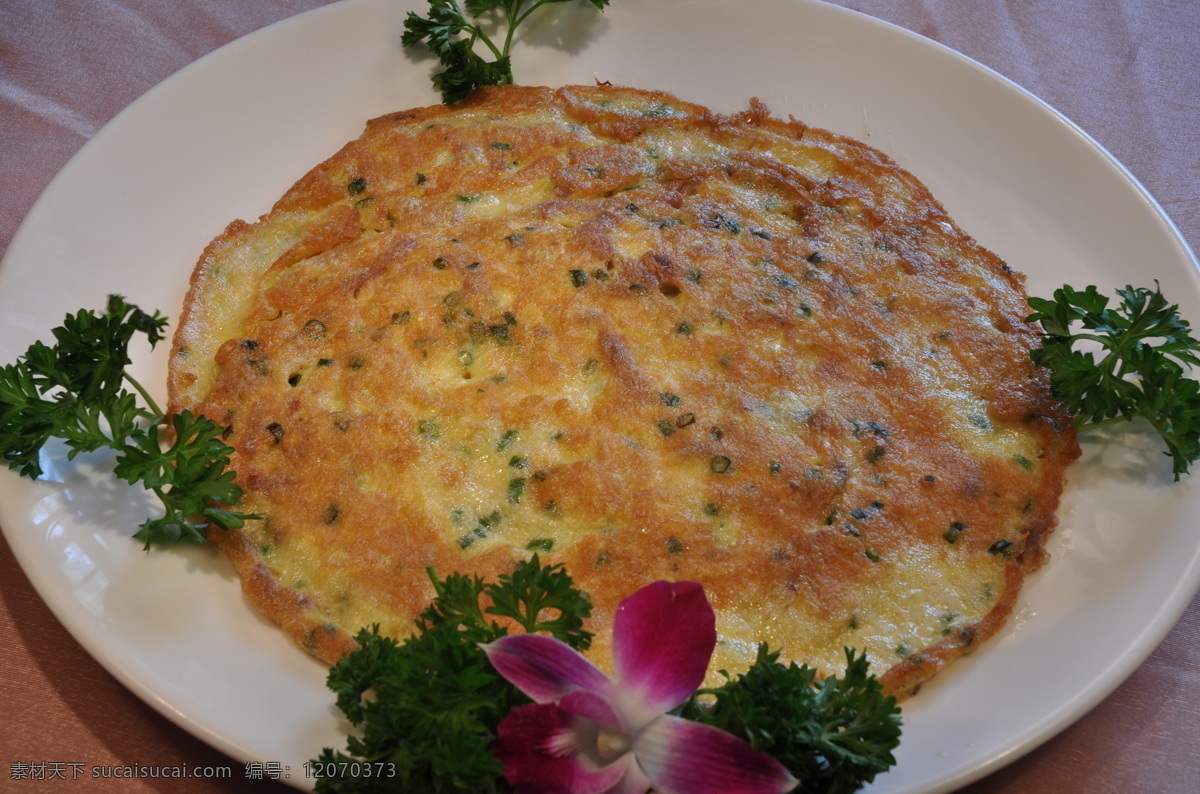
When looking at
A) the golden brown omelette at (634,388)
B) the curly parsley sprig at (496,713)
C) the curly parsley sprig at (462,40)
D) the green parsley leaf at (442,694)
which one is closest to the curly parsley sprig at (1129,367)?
the golden brown omelette at (634,388)

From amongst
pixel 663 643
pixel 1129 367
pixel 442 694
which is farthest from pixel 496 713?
pixel 1129 367

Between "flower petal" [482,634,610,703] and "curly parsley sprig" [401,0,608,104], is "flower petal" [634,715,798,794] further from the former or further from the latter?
"curly parsley sprig" [401,0,608,104]

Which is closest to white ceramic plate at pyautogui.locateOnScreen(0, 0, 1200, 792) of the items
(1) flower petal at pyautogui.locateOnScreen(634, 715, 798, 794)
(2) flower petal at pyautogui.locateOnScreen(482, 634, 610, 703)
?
(1) flower petal at pyautogui.locateOnScreen(634, 715, 798, 794)

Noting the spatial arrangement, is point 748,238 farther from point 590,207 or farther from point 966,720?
point 966,720

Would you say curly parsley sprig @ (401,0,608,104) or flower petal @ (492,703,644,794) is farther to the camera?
curly parsley sprig @ (401,0,608,104)

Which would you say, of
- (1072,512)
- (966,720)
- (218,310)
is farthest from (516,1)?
(966,720)

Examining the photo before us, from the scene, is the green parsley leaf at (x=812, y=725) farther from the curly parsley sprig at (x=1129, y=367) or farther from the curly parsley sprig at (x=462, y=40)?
the curly parsley sprig at (x=462, y=40)

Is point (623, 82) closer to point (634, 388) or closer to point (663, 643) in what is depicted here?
point (634, 388)
